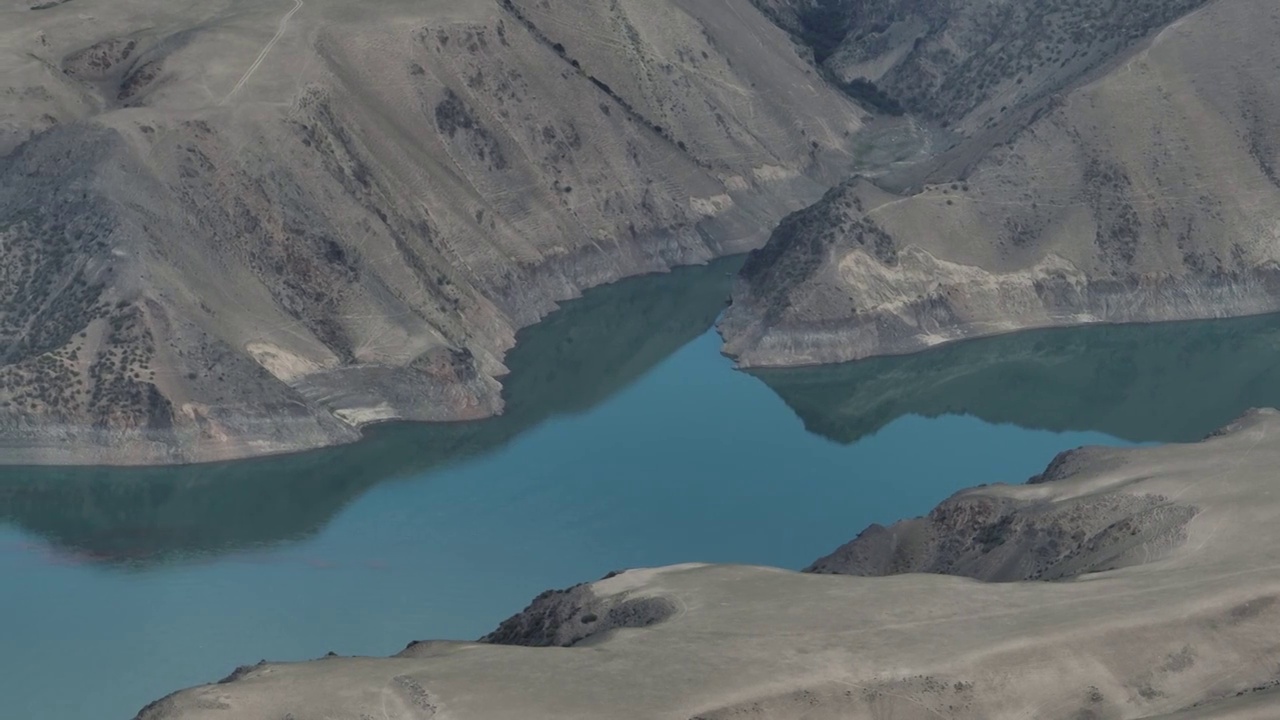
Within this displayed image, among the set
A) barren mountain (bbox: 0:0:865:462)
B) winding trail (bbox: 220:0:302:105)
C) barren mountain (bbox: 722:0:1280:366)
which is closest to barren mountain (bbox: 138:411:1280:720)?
barren mountain (bbox: 0:0:865:462)

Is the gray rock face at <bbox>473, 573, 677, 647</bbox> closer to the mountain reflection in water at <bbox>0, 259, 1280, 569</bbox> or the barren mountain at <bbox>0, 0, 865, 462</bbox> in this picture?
the mountain reflection in water at <bbox>0, 259, 1280, 569</bbox>

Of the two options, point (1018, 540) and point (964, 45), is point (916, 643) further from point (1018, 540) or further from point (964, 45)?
point (964, 45)

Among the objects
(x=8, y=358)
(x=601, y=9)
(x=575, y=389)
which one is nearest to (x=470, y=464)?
(x=575, y=389)

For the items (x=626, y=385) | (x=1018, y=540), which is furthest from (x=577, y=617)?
(x=626, y=385)

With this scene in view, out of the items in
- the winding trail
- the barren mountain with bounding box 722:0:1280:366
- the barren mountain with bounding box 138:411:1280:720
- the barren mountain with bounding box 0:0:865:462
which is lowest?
the barren mountain with bounding box 138:411:1280:720

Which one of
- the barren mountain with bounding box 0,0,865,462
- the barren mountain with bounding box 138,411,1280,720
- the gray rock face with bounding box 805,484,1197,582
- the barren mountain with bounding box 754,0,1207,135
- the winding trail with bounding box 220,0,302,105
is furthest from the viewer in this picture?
the barren mountain with bounding box 754,0,1207,135

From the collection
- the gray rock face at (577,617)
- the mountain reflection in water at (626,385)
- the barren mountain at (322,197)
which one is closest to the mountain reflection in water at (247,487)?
the mountain reflection in water at (626,385)

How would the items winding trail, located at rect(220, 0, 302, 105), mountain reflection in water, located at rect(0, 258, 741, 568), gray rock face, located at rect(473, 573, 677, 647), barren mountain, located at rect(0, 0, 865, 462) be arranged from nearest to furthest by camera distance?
gray rock face, located at rect(473, 573, 677, 647)
mountain reflection in water, located at rect(0, 258, 741, 568)
barren mountain, located at rect(0, 0, 865, 462)
winding trail, located at rect(220, 0, 302, 105)
